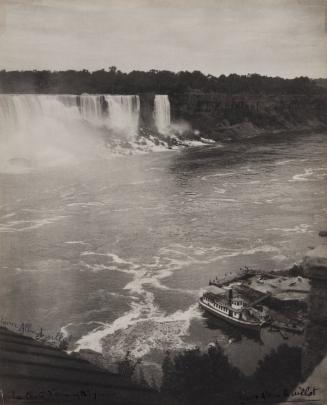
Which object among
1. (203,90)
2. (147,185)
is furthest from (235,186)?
(203,90)

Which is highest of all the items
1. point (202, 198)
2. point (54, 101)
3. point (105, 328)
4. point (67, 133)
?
point (54, 101)

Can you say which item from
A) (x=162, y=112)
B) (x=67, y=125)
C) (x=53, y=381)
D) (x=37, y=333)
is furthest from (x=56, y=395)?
(x=162, y=112)

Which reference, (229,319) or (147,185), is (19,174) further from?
(229,319)

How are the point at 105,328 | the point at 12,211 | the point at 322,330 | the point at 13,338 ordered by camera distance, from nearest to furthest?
1. the point at 322,330
2. the point at 13,338
3. the point at 105,328
4. the point at 12,211

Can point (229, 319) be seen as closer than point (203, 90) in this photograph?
Yes

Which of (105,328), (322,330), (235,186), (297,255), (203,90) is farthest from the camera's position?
(203,90)

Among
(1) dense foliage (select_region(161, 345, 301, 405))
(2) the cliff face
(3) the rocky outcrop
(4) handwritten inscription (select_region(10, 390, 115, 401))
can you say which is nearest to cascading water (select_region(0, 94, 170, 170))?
(2) the cliff face

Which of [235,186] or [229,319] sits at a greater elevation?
[235,186]

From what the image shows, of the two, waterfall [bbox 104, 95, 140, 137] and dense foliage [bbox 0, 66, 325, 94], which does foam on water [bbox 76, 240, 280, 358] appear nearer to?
waterfall [bbox 104, 95, 140, 137]
